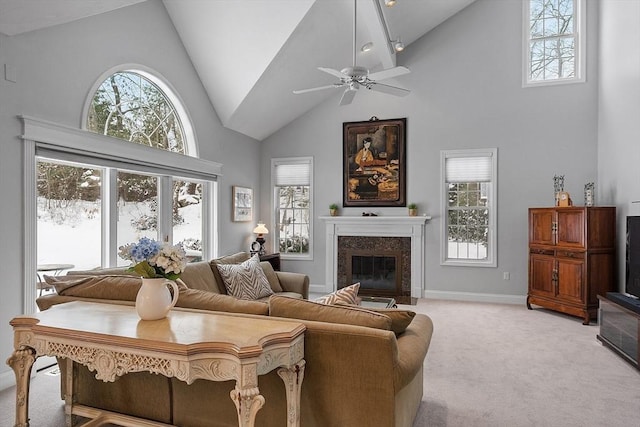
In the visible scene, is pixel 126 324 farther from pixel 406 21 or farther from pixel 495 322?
pixel 406 21

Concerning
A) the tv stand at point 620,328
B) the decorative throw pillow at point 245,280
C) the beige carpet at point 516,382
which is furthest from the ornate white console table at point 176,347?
the tv stand at point 620,328

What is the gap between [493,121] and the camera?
612cm

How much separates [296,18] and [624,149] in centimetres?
431

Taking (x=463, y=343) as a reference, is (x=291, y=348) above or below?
above

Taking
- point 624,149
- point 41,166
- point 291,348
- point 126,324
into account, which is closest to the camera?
point 291,348

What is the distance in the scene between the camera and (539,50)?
237 inches

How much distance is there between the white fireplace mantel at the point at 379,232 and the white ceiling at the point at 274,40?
7.27 ft

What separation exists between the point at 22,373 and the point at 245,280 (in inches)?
87.5

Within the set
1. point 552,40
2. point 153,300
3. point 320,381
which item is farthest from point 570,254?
point 153,300

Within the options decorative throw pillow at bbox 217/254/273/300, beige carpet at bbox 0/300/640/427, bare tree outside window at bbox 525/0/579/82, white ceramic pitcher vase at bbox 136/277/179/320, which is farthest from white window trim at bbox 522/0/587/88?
white ceramic pitcher vase at bbox 136/277/179/320

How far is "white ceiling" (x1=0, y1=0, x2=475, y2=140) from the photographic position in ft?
15.2

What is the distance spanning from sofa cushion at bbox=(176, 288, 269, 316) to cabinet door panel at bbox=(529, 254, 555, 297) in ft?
15.0

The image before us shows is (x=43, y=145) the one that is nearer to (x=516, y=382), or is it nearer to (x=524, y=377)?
(x=516, y=382)

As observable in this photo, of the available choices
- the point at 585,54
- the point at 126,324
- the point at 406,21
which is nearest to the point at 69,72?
the point at 126,324
